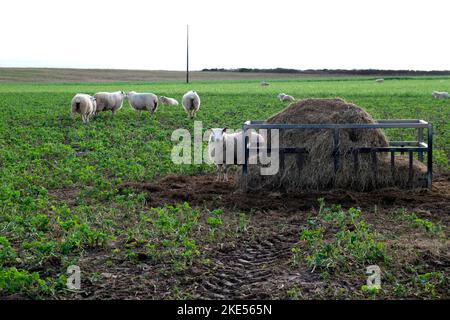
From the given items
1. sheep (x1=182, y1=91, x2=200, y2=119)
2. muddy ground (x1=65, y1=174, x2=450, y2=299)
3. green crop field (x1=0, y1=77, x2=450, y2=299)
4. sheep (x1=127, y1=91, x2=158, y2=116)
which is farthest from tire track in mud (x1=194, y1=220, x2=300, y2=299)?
sheep (x1=127, y1=91, x2=158, y2=116)

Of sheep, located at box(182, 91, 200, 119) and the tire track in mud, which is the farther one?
sheep, located at box(182, 91, 200, 119)

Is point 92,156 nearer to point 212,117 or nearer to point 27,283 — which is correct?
point 27,283

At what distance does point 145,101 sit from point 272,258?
21.4 meters

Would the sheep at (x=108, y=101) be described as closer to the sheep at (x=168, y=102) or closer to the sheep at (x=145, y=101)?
the sheep at (x=145, y=101)

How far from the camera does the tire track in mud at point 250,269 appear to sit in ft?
22.2

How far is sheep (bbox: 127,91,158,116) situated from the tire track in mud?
795 inches

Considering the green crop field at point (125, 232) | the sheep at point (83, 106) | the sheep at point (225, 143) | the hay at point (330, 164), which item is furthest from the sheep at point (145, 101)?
the hay at point (330, 164)

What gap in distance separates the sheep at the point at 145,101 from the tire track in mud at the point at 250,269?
20.2 metres

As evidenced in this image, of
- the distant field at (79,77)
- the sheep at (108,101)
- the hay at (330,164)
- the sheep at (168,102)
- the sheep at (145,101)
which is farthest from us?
the distant field at (79,77)

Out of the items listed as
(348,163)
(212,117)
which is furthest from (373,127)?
(212,117)

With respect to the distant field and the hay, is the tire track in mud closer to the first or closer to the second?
the hay

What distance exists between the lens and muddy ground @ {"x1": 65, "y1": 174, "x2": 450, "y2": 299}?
679 centimetres
